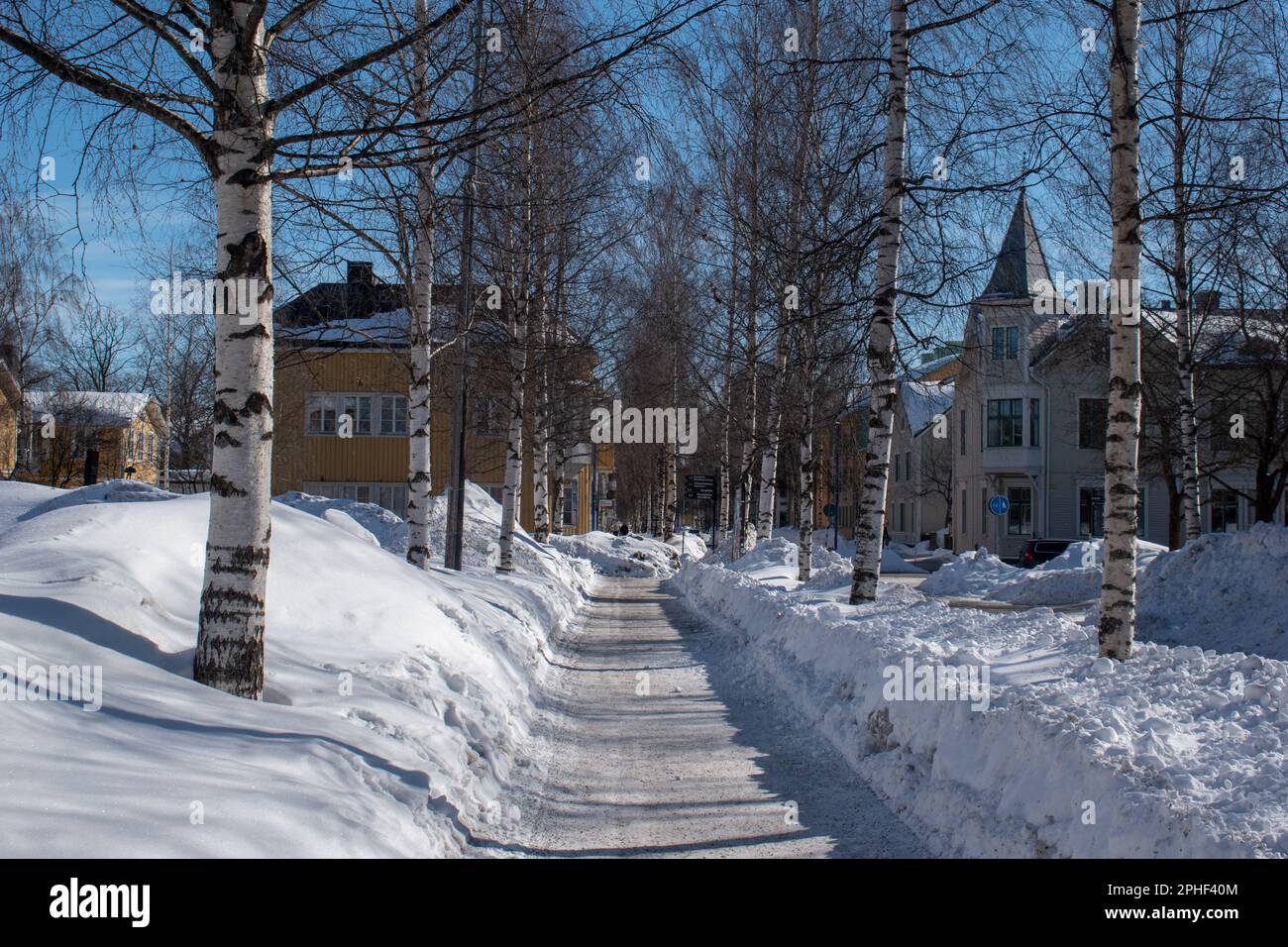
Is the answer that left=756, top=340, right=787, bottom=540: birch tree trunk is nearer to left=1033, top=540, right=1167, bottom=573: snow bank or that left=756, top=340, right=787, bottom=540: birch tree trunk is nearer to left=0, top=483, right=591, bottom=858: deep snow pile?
left=1033, top=540, right=1167, bottom=573: snow bank

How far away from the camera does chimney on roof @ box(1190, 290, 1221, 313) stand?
22875 mm

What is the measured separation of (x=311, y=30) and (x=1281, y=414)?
86.7 feet

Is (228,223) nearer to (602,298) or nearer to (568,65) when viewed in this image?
(568,65)

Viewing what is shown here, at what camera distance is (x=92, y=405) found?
49562mm

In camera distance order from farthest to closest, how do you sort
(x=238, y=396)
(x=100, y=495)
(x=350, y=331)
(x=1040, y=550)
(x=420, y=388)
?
(x=1040, y=550)
(x=100, y=495)
(x=420, y=388)
(x=350, y=331)
(x=238, y=396)

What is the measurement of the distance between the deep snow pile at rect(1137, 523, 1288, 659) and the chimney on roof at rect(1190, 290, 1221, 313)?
22.9 ft

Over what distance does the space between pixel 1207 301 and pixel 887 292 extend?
43.4ft

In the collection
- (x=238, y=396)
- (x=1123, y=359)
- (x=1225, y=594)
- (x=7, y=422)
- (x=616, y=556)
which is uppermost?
(x=7, y=422)

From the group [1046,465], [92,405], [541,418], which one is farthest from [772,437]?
[92,405]

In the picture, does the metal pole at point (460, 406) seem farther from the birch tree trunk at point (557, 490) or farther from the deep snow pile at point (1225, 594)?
the birch tree trunk at point (557, 490)

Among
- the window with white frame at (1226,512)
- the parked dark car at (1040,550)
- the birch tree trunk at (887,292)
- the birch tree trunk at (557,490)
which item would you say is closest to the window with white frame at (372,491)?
the birch tree trunk at (557,490)

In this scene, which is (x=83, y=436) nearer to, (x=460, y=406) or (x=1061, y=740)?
(x=460, y=406)

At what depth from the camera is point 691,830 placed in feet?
20.6

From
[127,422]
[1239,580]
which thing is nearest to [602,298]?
[1239,580]
